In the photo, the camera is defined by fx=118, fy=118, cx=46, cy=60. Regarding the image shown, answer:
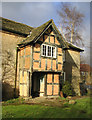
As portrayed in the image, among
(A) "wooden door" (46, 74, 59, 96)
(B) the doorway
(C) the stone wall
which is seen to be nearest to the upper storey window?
(A) "wooden door" (46, 74, 59, 96)

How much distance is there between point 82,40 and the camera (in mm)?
23594

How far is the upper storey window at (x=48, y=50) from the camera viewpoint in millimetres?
12381

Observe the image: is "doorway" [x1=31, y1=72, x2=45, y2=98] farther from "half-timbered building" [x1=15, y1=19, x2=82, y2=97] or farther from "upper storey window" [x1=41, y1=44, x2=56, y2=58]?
"upper storey window" [x1=41, y1=44, x2=56, y2=58]

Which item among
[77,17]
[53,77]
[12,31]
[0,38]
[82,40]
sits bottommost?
[53,77]

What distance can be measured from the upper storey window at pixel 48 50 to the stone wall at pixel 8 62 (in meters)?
3.17

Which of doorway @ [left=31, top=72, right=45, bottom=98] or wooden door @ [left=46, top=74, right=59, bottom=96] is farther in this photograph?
doorway @ [left=31, top=72, right=45, bottom=98]

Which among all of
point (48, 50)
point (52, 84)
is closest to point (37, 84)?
point (52, 84)

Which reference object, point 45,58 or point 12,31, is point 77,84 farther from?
point 12,31

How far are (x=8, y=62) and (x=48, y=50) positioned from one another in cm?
438

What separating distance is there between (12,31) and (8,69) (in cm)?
400

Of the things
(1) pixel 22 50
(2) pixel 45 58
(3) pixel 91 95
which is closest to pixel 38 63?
(2) pixel 45 58

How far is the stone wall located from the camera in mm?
11594

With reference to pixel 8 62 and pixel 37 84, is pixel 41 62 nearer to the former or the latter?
pixel 37 84

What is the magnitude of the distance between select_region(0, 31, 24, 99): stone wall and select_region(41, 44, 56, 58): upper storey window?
3.17 metres
